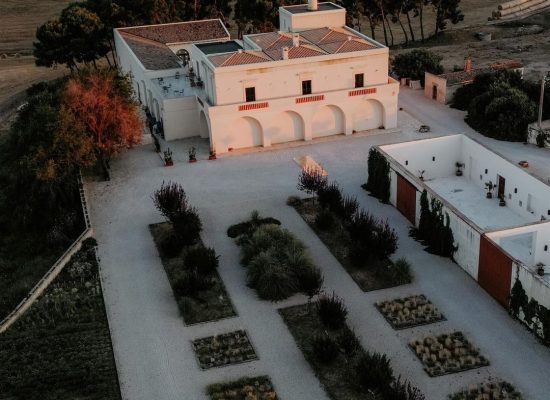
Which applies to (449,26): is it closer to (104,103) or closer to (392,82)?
(392,82)

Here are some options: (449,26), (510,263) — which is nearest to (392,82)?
(510,263)

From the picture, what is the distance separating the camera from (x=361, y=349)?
2744 cm

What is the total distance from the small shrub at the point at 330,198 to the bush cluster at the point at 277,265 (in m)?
3.75

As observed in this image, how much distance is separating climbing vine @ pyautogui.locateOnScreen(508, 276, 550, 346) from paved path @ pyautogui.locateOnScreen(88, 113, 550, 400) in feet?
1.18

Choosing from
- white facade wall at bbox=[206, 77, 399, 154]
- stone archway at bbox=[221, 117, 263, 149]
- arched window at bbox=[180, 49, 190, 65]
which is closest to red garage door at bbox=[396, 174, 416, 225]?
white facade wall at bbox=[206, 77, 399, 154]

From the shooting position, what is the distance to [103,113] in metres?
41.7

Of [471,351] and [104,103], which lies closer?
[471,351]

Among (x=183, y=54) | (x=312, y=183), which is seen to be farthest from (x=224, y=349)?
(x=183, y=54)

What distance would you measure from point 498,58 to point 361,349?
1544 inches

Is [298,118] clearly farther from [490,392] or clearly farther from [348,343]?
[490,392]

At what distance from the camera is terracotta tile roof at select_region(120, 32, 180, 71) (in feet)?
175

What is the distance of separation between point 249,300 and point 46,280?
8757mm

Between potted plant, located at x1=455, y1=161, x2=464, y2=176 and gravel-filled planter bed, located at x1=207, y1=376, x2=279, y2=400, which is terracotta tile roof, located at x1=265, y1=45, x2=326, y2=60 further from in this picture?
gravel-filled planter bed, located at x1=207, y1=376, x2=279, y2=400

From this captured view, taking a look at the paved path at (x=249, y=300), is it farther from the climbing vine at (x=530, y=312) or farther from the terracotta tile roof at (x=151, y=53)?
the terracotta tile roof at (x=151, y=53)
